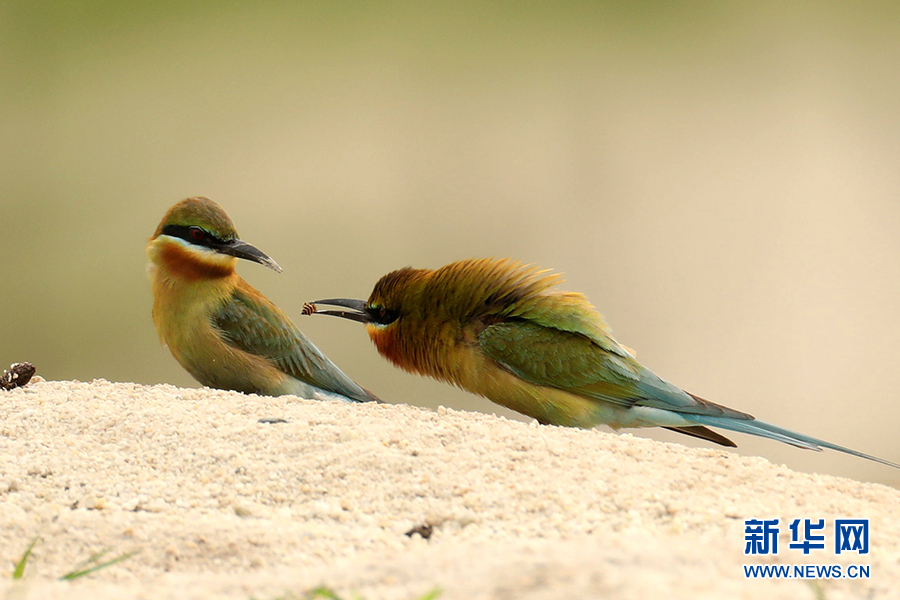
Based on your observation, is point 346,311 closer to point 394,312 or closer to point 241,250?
point 394,312

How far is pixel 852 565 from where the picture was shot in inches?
62.2

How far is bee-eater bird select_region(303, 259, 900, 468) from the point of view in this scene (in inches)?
110

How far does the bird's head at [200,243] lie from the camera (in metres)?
2.99

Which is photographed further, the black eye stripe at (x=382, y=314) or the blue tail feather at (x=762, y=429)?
the black eye stripe at (x=382, y=314)

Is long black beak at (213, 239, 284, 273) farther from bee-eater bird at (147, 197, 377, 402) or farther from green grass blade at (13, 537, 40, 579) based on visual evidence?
green grass blade at (13, 537, 40, 579)

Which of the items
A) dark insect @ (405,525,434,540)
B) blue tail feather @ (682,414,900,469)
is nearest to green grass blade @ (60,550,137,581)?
dark insect @ (405,525,434,540)

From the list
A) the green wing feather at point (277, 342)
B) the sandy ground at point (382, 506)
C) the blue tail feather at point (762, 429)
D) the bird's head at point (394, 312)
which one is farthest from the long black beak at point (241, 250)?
the blue tail feather at point (762, 429)

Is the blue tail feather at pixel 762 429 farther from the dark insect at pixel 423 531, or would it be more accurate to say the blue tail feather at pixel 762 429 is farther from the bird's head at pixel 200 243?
the bird's head at pixel 200 243

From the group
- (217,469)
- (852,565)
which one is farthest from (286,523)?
(852,565)

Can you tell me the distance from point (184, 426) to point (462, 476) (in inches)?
35.3

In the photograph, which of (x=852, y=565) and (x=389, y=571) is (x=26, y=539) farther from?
(x=852, y=565)

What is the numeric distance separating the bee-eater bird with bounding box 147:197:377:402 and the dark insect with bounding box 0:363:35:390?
519 mm

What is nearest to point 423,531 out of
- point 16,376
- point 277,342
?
point 277,342

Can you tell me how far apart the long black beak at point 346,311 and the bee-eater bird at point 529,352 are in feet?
0.33
